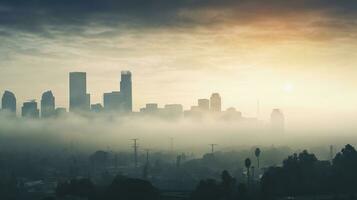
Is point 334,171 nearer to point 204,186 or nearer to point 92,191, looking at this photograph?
point 204,186

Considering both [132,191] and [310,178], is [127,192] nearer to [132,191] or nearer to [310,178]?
[132,191]

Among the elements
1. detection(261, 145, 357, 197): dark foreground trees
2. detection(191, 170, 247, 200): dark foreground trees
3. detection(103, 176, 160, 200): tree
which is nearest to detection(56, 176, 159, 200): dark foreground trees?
detection(103, 176, 160, 200): tree

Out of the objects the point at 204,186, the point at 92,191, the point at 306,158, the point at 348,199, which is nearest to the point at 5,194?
the point at 92,191

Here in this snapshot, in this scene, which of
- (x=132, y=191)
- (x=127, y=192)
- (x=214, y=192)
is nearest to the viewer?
(x=127, y=192)

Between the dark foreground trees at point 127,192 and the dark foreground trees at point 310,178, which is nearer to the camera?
the dark foreground trees at point 127,192

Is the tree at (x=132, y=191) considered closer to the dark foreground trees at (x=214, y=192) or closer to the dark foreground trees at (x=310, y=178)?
the dark foreground trees at (x=214, y=192)

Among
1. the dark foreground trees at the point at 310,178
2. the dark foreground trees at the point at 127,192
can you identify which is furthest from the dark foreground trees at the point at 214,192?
the dark foreground trees at the point at 127,192

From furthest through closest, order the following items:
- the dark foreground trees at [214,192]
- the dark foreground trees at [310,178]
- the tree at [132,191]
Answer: the dark foreground trees at [310,178] → the dark foreground trees at [214,192] → the tree at [132,191]

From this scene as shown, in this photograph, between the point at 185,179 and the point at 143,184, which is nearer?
the point at 143,184

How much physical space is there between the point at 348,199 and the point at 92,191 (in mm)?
51093

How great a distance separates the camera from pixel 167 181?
188 metres

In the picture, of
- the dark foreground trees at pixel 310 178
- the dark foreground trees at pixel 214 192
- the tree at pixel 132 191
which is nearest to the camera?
the tree at pixel 132 191

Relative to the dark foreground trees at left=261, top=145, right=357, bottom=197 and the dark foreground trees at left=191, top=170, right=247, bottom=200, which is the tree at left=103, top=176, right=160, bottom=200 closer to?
the dark foreground trees at left=191, top=170, right=247, bottom=200

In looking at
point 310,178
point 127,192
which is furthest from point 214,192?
point 310,178
